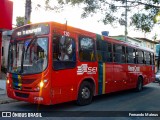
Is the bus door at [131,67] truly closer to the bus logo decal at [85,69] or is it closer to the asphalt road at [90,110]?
the asphalt road at [90,110]

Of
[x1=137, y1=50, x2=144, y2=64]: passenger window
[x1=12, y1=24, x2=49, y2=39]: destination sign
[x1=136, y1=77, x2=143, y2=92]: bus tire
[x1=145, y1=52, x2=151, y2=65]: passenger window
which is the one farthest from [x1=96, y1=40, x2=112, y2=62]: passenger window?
[x1=145, y1=52, x2=151, y2=65]: passenger window

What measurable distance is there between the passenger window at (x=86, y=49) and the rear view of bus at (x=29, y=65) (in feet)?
5.88

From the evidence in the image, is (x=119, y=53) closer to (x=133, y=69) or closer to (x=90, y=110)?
(x=133, y=69)

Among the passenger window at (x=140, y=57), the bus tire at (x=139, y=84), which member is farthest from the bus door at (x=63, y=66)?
the bus tire at (x=139, y=84)

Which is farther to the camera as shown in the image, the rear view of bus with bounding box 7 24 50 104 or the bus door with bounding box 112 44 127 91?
the bus door with bounding box 112 44 127 91

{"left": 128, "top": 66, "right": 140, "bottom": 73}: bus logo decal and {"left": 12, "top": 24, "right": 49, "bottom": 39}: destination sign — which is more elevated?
{"left": 12, "top": 24, "right": 49, "bottom": 39}: destination sign

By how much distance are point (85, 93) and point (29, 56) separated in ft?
8.87

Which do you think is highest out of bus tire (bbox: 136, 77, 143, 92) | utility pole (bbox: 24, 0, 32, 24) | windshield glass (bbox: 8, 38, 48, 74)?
utility pole (bbox: 24, 0, 32, 24)

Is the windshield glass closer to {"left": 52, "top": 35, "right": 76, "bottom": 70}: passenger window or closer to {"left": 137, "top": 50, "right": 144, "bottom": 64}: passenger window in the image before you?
{"left": 52, "top": 35, "right": 76, "bottom": 70}: passenger window

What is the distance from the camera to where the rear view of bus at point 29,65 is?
7.77 m

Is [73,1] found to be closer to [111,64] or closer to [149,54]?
[111,64]

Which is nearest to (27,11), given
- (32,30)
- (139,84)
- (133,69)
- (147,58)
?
(32,30)

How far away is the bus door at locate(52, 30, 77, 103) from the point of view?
794 centimetres

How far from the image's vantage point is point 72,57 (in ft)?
28.7
